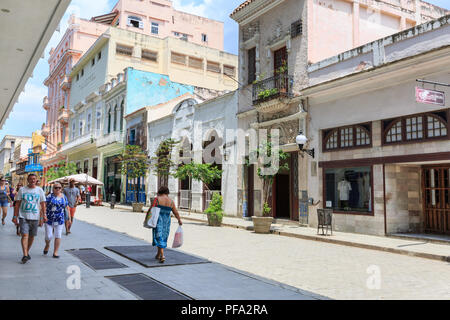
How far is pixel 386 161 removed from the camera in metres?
12.2

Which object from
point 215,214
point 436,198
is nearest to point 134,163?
point 215,214

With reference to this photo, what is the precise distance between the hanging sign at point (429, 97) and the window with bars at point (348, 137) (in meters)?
3.25

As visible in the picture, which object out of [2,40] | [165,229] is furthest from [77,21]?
[165,229]

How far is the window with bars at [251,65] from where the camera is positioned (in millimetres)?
19750

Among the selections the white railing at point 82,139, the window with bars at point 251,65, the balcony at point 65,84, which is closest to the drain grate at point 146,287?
the window with bars at point 251,65

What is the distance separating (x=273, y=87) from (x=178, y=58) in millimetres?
23358

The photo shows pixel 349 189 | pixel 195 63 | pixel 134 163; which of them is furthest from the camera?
pixel 195 63

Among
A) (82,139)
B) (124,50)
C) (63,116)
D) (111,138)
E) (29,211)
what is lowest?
(29,211)

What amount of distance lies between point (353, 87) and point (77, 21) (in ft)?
131

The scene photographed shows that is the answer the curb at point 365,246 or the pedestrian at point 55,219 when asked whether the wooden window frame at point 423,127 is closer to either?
the curb at point 365,246

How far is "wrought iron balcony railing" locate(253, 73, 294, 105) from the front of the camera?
1641 centimetres

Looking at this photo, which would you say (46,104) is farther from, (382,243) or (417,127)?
(382,243)

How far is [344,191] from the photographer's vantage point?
45.1 ft

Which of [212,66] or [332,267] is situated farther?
[212,66]
